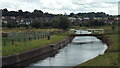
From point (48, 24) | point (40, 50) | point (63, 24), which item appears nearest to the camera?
point (40, 50)

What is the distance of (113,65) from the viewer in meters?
27.6

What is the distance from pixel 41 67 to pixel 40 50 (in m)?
14.8

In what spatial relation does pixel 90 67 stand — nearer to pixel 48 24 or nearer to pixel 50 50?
pixel 50 50

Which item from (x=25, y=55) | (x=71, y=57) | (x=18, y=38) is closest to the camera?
(x=25, y=55)

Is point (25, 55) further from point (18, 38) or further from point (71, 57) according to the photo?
point (18, 38)

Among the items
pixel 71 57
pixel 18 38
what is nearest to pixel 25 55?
pixel 71 57

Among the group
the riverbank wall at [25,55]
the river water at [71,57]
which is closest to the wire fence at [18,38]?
the riverbank wall at [25,55]

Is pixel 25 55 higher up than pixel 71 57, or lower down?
higher up

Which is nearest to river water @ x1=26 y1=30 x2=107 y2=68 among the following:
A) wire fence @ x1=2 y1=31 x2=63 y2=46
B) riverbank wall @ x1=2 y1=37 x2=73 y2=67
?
riverbank wall @ x1=2 y1=37 x2=73 y2=67

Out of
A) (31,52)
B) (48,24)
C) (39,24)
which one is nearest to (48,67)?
(31,52)

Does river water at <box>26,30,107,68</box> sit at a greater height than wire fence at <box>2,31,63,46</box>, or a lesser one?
lesser

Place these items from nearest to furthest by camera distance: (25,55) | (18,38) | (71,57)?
(25,55) < (71,57) < (18,38)

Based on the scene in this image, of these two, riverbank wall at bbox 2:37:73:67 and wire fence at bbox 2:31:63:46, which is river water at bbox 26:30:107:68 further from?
wire fence at bbox 2:31:63:46

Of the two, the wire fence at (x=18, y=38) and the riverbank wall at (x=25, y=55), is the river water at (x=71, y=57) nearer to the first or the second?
the riverbank wall at (x=25, y=55)
